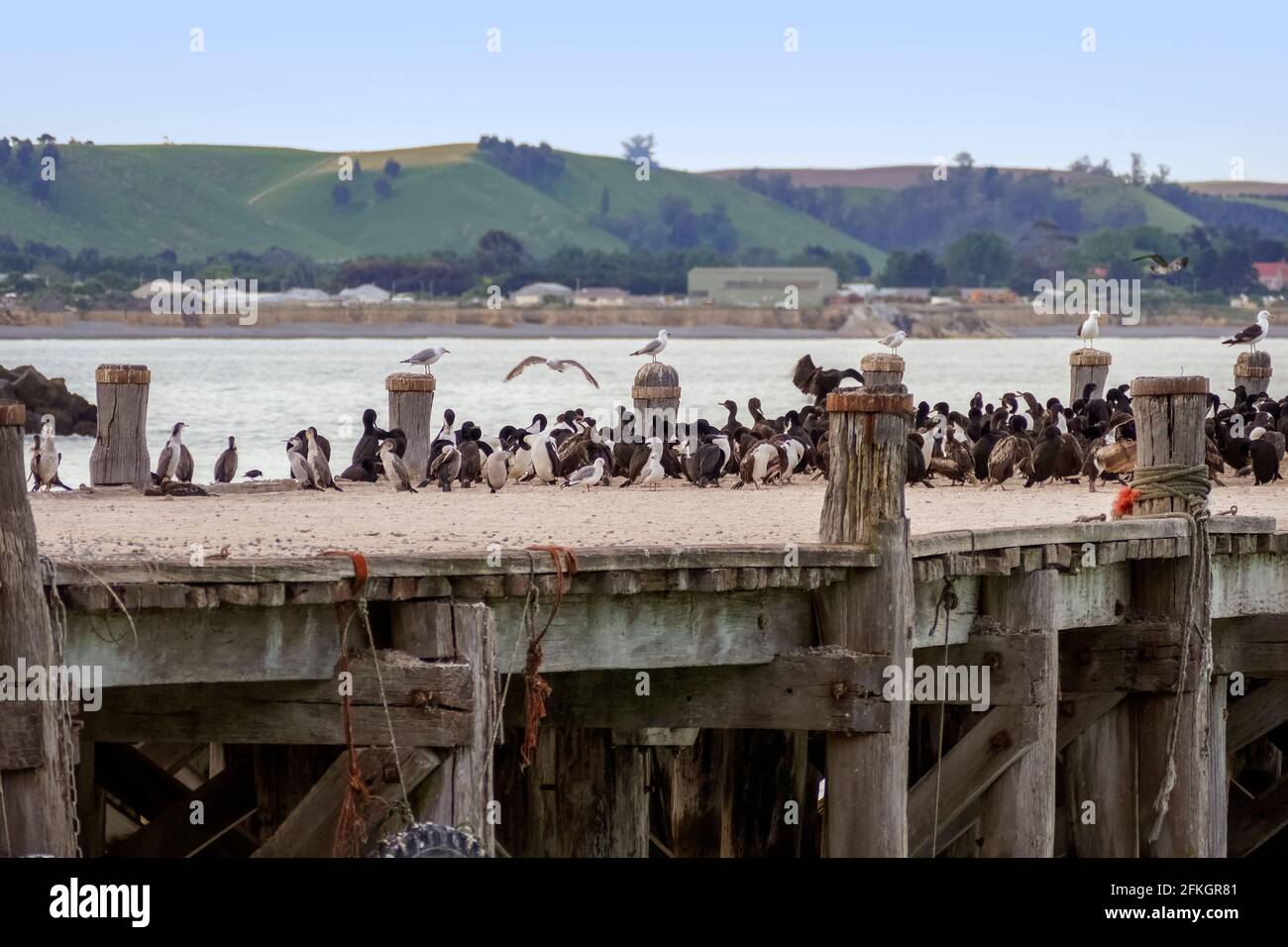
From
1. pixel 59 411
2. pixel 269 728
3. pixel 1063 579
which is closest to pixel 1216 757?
pixel 1063 579

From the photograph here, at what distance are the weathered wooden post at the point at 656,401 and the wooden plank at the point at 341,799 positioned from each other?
43.4 feet

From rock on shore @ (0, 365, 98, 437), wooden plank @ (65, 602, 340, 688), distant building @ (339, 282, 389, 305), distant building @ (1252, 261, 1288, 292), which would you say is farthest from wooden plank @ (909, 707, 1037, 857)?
distant building @ (1252, 261, 1288, 292)

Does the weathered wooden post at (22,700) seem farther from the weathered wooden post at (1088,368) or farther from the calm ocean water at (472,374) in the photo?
the calm ocean water at (472,374)

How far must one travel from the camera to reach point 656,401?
24469 mm

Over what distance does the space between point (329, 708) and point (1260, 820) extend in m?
9.17

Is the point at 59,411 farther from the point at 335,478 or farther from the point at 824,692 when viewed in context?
the point at 824,692

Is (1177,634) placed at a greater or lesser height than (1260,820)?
greater

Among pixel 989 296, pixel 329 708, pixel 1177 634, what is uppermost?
pixel 989 296

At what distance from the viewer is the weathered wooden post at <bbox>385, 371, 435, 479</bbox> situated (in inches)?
886

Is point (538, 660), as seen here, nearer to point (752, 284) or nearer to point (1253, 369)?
point (1253, 369)

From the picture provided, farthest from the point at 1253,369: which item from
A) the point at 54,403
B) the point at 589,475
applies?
the point at 54,403

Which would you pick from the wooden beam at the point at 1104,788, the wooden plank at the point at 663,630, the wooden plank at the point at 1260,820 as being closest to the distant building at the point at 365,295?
the wooden plank at the point at 1260,820

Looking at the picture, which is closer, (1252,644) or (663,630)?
(663,630)

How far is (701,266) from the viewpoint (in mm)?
190875
